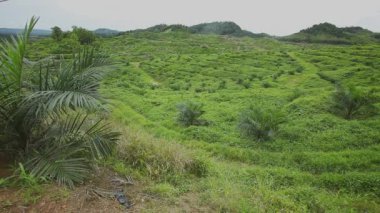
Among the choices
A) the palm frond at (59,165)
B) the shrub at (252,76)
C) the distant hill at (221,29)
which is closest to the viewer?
the palm frond at (59,165)

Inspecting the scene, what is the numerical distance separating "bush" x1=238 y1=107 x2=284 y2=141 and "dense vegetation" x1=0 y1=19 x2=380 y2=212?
37mm

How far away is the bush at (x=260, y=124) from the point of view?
39.5 feet

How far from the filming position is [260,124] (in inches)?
477

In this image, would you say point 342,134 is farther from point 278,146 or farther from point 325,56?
point 325,56

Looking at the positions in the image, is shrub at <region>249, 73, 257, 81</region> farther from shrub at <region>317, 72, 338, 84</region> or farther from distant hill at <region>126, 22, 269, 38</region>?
distant hill at <region>126, 22, 269, 38</region>

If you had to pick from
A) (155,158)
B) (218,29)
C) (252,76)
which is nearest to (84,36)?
(252,76)

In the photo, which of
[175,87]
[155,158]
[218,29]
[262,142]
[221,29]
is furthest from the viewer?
[218,29]

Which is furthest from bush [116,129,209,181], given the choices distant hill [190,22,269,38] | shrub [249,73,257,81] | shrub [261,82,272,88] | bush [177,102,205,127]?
distant hill [190,22,269,38]

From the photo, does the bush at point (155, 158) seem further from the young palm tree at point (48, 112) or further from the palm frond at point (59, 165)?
the palm frond at point (59, 165)

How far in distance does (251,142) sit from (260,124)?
769 millimetres

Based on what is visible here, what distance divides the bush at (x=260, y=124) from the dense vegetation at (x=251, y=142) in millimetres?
37

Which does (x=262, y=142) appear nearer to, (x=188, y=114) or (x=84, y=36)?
(x=188, y=114)

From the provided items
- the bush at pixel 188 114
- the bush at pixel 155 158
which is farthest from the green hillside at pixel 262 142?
the bush at pixel 188 114

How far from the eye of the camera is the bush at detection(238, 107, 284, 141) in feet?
39.5
